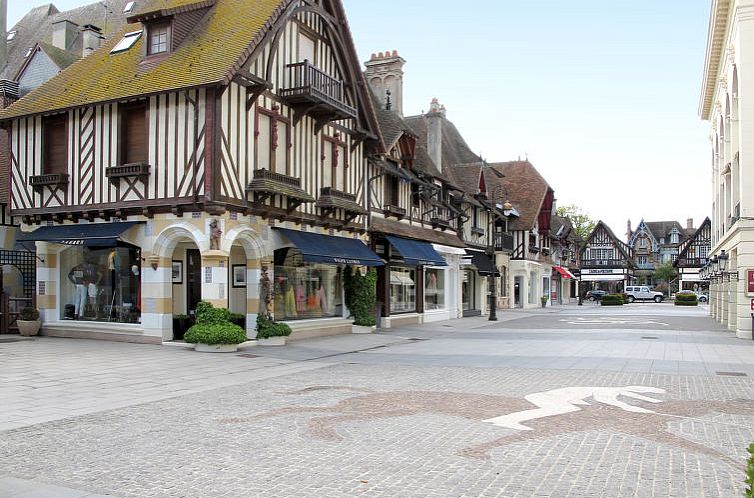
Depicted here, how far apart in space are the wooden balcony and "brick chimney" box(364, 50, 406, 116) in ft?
29.9

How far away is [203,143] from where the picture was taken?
15.5m

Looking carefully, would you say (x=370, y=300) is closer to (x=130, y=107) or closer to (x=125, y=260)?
(x=125, y=260)

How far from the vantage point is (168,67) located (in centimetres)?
1650

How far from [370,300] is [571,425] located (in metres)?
14.5

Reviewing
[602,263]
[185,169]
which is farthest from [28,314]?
[602,263]

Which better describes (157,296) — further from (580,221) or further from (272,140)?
(580,221)

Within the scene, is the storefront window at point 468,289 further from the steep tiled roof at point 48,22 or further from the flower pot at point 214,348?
the steep tiled roof at point 48,22

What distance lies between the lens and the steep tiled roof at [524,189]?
4538cm

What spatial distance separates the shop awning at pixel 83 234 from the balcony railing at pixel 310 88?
5282mm

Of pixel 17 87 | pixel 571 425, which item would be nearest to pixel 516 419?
pixel 571 425

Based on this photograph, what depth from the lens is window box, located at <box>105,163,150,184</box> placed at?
16.0 m

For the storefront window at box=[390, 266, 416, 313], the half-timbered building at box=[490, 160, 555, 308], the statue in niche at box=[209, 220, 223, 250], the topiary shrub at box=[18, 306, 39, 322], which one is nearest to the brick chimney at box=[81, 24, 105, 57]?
the topiary shrub at box=[18, 306, 39, 322]

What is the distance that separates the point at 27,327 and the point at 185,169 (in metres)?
6.82

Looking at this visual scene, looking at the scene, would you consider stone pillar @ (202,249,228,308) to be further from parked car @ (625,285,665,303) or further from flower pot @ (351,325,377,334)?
parked car @ (625,285,665,303)
